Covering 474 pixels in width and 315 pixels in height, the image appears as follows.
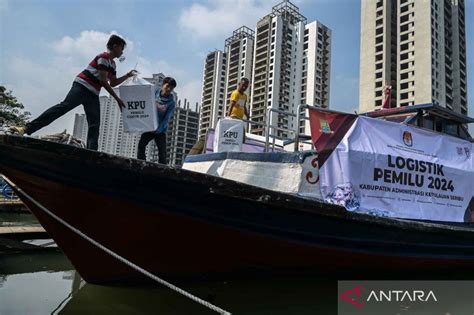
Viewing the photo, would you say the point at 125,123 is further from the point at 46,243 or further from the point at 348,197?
the point at 46,243

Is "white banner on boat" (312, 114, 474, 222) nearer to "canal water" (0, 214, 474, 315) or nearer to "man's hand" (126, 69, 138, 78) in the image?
"canal water" (0, 214, 474, 315)

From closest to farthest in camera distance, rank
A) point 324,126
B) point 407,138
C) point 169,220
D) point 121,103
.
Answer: point 169,220 → point 121,103 → point 324,126 → point 407,138

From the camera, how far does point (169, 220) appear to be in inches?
133

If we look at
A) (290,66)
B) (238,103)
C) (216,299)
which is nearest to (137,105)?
(216,299)

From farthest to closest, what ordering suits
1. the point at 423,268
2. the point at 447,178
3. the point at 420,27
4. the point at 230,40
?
the point at 230,40 < the point at 420,27 < the point at 447,178 < the point at 423,268

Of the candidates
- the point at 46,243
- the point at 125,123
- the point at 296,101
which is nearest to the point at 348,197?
the point at 125,123

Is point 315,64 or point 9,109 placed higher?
point 315,64

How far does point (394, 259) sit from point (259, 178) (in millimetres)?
1857

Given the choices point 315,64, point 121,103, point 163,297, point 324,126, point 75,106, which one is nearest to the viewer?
point 75,106

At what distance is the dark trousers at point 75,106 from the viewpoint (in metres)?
3.34

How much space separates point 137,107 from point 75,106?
0.69 m

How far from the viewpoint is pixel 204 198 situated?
3418 millimetres

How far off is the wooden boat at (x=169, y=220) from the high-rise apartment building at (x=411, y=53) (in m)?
63.6

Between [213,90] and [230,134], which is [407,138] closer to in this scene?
[230,134]
